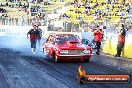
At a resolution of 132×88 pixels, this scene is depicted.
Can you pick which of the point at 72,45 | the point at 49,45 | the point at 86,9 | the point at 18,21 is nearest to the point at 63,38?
the point at 49,45

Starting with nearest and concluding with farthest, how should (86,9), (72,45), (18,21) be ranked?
1. (72,45)
2. (18,21)
3. (86,9)

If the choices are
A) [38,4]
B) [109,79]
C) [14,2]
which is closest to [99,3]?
[38,4]

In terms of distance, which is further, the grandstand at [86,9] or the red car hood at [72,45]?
the grandstand at [86,9]

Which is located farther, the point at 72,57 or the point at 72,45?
the point at 72,45

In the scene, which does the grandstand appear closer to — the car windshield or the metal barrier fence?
the metal barrier fence

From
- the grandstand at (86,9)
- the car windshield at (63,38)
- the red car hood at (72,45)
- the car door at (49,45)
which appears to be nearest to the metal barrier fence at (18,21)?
the grandstand at (86,9)

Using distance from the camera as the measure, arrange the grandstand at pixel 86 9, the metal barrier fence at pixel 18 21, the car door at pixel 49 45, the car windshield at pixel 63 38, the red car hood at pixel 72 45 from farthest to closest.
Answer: the grandstand at pixel 86 9 < the metal barrier fence at pixel 18 21 < the car door at pixel 49 45 < the car windshield at pixel 63 38 < the red car hood at pixel 72 45

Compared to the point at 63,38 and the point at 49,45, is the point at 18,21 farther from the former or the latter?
the point at 63,38

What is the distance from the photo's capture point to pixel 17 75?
10.7 m

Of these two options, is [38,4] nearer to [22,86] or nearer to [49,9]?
[49,9]

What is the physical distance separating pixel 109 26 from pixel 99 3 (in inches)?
831

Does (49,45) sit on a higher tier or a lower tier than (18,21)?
lower

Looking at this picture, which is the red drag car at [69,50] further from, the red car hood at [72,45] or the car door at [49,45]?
the car door at [49,45]

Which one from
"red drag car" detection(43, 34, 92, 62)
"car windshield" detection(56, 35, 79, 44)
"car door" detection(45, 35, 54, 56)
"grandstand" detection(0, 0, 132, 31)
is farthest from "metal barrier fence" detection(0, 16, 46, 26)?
"red drag car" detection(43, 34, 92, 62)
